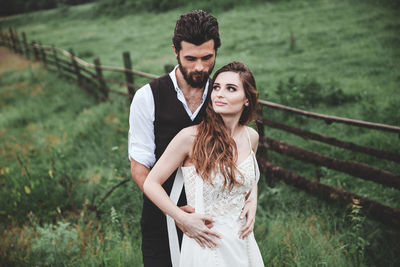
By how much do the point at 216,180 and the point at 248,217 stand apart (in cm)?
36

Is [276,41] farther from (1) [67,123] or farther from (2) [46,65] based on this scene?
(2) [46,65]

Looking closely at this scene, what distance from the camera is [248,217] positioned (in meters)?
1.96

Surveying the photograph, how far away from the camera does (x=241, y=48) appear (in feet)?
35.7

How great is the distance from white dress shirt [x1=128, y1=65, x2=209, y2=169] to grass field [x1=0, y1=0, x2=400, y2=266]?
3.17 ft

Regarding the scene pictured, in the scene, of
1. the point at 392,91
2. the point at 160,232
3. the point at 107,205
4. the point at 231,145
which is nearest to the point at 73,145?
the point at 107,205

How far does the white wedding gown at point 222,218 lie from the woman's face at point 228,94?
0.33 metres

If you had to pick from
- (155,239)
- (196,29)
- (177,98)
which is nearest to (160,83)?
(177,98)

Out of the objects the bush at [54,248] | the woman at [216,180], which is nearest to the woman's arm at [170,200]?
the woman at [216,180]

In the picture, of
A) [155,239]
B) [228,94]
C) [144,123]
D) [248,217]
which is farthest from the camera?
[155,239]

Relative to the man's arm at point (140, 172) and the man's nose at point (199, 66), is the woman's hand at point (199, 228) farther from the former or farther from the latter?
the man's nose at point (199, 66)

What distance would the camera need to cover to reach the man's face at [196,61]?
1965 millimetres

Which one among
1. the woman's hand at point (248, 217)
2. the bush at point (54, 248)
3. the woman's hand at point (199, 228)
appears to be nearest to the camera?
the woman's hand at point (199, 228)

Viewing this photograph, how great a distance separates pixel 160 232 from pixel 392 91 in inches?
222

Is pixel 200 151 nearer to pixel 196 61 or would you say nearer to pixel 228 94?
pixel 228 94
